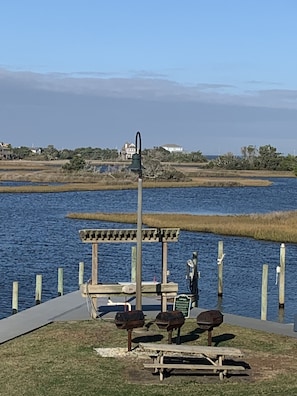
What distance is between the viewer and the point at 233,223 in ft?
164

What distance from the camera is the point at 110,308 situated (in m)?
17.8

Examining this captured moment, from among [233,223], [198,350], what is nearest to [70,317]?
[198,350]

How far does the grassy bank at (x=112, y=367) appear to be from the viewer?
10.8m

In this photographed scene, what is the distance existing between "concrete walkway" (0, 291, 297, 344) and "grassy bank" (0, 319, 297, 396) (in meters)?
0.50

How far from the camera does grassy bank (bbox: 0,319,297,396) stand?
10773mm

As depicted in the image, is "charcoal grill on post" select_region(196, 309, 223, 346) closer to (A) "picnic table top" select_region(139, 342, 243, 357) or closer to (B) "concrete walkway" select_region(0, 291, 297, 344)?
→ (A) "picnic table top" select_region(139, 342, 243, 357)

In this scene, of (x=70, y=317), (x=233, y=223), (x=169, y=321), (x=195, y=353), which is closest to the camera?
(x=195, y=353)

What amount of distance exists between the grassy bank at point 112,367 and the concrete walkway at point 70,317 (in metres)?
0.50

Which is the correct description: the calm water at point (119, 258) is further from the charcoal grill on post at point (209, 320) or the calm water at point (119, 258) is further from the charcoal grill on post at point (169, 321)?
the charcoal grill on post at point (169, 321)

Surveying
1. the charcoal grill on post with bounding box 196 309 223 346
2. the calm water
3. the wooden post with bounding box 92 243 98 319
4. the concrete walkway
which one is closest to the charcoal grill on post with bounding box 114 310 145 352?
the charcoal grill on post with bounding box 196 309 223 346

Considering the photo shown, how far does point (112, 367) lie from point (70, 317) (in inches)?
192

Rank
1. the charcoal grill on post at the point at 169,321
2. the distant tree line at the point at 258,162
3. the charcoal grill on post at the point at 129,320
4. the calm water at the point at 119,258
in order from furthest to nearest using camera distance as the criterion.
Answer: the distant tree line at the point at 258,162 → the calm water at the point at 119,258 → the charcoal grill on post at the point at 129,320 → the charcoal grill on post at the point at 169,321

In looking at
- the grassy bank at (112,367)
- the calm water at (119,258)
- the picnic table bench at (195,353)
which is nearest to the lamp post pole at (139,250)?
the grassy bank at (112,367)

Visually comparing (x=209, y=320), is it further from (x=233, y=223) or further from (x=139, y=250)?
(x=233, y=223)
